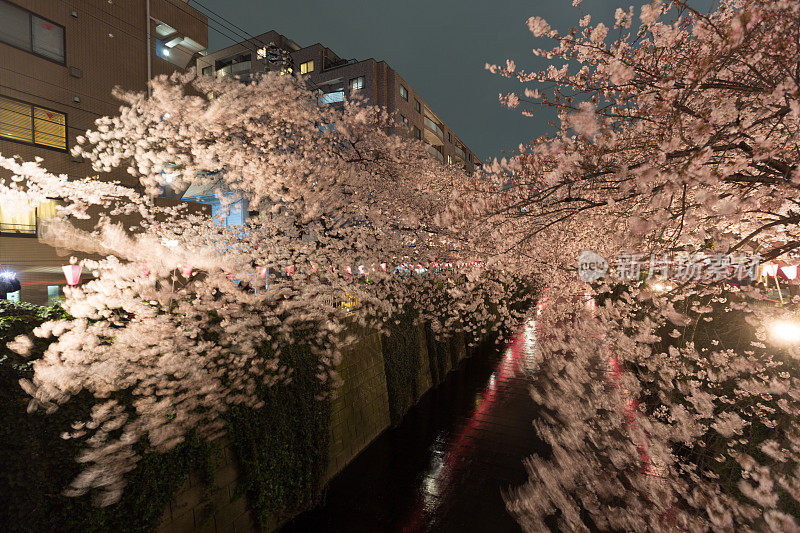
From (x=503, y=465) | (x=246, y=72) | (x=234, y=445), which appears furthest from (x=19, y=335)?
(x=246, y=72)

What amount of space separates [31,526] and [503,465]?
8.56 meters

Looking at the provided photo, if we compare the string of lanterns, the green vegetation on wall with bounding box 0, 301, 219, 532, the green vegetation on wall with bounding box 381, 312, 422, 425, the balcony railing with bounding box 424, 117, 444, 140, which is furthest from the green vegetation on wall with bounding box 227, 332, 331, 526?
the balcony railing with bounding box 424, 117, 444, 140

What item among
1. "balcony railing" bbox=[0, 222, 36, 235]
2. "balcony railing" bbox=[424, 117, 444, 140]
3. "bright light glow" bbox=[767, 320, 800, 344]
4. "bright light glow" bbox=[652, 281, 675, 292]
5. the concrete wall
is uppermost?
"balcony railing" bbox=[424, 117, 444, 140]

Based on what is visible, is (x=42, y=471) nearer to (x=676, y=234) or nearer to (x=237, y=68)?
(x=676, y=234)

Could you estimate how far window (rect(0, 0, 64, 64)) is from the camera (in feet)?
37.2

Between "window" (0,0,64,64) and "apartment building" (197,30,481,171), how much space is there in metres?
16.4

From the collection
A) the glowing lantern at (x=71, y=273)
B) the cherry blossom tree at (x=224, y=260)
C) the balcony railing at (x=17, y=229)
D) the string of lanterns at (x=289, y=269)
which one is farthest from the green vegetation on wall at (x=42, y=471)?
the balcony railing at (x=17, y=229)

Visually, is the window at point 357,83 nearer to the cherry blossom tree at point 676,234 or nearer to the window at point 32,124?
the window at point 32,124

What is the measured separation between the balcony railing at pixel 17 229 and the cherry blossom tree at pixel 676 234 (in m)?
15.1

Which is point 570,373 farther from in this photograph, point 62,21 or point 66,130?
point 62,21

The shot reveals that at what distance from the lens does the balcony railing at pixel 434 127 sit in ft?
121

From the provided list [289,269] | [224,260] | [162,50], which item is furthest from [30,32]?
[289,269]

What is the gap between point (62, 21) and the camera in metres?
12.5

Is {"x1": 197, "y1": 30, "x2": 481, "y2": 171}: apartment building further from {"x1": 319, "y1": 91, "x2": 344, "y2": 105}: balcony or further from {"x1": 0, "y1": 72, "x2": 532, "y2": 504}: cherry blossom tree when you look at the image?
{"x1": 0, "y1": 72, "x2": 532, "y2": 504}: cherry blossom tree
